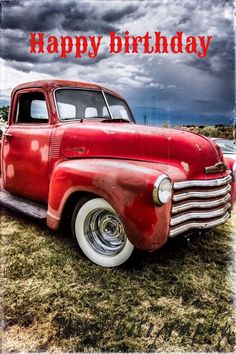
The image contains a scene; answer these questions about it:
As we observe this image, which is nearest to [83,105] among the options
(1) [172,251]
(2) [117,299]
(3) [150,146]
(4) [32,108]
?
(4) [32,108]

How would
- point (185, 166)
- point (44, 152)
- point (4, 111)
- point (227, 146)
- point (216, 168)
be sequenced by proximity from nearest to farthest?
point (185, 166) < point (216, 168) < point (44, 152) < point (4, 111) < point (227, 146)

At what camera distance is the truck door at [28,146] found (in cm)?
296

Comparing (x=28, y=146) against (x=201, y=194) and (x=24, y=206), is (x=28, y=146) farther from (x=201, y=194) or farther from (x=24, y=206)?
(x=201, y=194)

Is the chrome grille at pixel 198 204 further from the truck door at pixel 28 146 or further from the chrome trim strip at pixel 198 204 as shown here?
the truck door at pixel 28 146

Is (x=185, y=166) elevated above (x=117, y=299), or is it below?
above

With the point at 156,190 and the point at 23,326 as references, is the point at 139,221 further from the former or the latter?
the point at 23,326

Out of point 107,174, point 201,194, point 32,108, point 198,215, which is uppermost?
point 32,108

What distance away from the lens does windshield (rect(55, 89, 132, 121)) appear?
296cm

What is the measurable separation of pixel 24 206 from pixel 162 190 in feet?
5.73

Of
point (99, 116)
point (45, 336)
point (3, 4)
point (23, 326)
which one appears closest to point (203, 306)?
point (45, 336)

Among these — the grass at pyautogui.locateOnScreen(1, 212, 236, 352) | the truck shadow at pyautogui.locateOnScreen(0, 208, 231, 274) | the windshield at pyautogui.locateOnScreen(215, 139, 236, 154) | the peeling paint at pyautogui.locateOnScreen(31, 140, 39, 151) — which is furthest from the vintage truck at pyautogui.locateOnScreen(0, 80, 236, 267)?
the windshield at pyautogui.locateOnScreen(215, 139, 236, 154)

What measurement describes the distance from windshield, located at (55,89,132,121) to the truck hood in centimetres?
45

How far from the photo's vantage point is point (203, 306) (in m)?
1.95

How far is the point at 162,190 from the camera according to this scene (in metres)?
1.94
